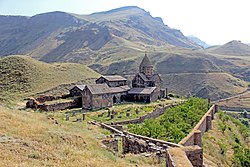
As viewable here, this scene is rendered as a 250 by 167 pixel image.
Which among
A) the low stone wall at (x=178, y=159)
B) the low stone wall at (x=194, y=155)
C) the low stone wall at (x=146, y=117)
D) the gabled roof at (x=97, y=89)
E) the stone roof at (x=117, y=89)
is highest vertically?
the low stone wall at (x=178, y=159)

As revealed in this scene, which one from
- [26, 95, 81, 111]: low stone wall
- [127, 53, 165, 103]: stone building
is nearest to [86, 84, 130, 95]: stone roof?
[127, 53, 165, 103]: stone building

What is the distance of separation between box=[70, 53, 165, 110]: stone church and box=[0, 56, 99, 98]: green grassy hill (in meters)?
19.9

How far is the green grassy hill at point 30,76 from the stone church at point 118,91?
19904 mm

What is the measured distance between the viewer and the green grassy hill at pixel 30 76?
64.1m

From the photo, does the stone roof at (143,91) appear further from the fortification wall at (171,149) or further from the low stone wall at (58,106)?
the fortification wall at (171,149)

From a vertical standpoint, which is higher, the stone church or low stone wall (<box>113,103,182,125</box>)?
the stone church

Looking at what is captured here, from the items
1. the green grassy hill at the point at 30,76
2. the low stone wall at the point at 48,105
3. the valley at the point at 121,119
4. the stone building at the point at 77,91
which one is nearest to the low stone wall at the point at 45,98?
the low stone wall at the point at 48,105

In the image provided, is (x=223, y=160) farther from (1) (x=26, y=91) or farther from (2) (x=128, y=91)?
(1) (x=26, y=91)

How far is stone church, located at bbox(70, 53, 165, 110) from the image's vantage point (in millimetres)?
42719

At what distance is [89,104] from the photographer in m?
42.3

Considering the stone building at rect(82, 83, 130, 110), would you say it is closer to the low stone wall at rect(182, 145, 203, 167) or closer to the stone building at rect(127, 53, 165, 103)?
the stone building at rect(127, 53, 165, 103)

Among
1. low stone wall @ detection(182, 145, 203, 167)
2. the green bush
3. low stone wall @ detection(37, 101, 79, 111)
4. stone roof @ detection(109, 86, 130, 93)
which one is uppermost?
low stone wall @ detection(182, 145, 203, 167)

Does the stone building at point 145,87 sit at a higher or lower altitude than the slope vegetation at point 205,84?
higher

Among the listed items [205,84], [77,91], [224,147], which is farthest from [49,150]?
[205,84]
